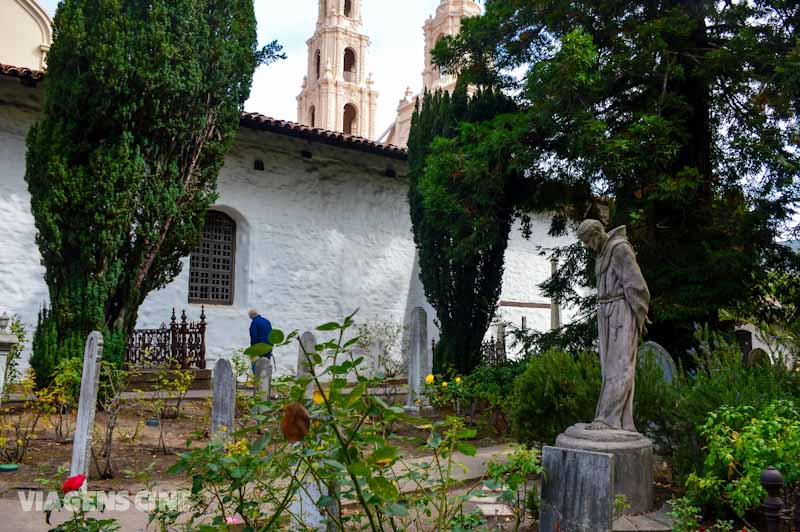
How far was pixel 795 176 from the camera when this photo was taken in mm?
9203

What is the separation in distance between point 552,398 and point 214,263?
31.5 ft

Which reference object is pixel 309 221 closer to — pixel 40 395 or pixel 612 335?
pixel 40 395

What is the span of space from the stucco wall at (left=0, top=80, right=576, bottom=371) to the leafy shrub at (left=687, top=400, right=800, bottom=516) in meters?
9.03

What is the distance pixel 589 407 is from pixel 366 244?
10.1 metres

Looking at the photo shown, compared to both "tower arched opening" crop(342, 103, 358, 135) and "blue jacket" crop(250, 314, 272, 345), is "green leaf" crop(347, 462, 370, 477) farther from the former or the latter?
"tower arched opening" crop(342, 103, 358, 135)

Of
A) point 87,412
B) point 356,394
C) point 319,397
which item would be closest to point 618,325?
point 319,397

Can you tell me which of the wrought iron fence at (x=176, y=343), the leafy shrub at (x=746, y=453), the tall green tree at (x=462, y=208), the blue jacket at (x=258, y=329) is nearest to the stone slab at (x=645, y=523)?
the leafy shrub at (x=746, y=453)

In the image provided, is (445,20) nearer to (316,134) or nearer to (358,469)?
(316,134)

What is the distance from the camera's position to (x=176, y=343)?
1234cm

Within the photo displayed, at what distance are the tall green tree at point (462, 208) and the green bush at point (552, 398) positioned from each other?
3.82m

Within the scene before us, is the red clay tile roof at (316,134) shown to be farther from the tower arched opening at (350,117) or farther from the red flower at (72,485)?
the tower arched opening at (350,117)

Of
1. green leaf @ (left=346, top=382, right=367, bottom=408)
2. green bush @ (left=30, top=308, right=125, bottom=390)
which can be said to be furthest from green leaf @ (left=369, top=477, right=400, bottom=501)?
green bush @ (left=30, top=308, right=125, bottom=390)

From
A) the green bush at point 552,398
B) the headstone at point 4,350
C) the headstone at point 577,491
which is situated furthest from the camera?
the headstone at point 4,350

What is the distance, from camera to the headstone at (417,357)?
10180 mm
